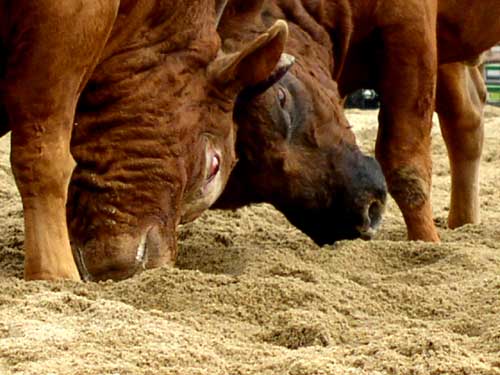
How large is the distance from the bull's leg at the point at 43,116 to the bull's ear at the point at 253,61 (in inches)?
31.4

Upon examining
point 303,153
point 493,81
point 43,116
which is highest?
point 43,116

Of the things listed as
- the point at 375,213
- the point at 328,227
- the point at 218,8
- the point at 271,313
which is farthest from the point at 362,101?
the point at 271,313

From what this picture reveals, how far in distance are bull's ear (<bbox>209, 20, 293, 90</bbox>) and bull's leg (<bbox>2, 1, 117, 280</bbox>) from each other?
2.62 ft

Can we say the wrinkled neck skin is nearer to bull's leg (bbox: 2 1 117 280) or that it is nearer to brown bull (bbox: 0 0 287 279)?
brown bull (bbox: 0 0 287 279)

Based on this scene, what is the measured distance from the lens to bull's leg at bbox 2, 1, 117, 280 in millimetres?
4516

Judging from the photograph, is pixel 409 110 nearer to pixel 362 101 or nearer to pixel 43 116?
pixel 43 116

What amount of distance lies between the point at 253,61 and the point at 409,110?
153 cm

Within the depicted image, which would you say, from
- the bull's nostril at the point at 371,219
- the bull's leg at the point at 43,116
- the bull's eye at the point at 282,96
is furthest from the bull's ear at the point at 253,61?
the bull's nostril at the point at 371,219

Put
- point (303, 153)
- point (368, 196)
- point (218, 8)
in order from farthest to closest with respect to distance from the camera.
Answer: point (368, 196)
point (303, 153)
point (218, 8)

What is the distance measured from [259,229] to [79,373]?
396 centimetres

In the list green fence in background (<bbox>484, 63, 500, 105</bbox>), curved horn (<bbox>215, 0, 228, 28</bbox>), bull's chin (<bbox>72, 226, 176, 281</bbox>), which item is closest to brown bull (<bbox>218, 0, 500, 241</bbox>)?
curved horn (<bbox>215, 0, 228, 28</bbox>)

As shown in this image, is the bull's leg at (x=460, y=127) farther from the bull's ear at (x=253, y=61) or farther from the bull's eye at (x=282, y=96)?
the bull's ear at (x=253, y=61)

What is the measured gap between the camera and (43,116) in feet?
15.0

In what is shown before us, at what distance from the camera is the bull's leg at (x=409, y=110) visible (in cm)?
652
